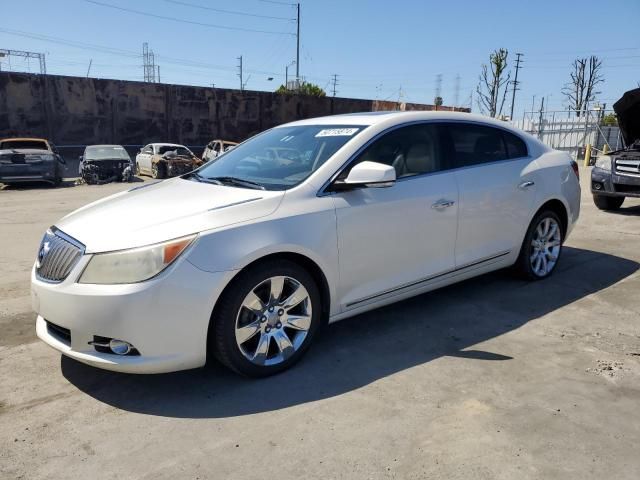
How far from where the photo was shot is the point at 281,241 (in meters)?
3.27

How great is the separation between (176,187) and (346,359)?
1.77 metres

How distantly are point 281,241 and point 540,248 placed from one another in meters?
3.08

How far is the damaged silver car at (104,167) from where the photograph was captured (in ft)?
57.8

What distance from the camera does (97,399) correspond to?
3.19 m

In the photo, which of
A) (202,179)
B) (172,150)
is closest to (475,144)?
(202,179)

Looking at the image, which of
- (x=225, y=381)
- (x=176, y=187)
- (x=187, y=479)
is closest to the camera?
(x=187, y=479)

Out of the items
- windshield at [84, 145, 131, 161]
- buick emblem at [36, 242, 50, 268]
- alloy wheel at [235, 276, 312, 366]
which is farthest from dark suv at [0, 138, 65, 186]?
alloy wheel at [235, 276, 312, 366]

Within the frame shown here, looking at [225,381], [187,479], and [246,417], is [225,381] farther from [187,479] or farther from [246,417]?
[187,479]

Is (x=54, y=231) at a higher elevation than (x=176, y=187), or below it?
below

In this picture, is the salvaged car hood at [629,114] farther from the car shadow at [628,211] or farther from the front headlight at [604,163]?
the car shadow at [628,211]

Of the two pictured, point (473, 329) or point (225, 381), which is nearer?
point (225, 381)

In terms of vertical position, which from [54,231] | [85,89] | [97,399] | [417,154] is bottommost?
[97,399]

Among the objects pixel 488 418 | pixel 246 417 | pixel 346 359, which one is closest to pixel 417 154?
pixel 346 359

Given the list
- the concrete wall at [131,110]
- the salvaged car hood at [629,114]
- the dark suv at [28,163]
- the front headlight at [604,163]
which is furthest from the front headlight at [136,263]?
the concrete wall at [131,110]
